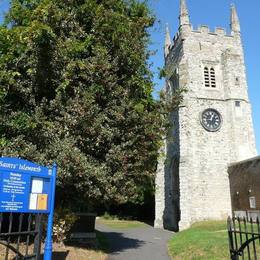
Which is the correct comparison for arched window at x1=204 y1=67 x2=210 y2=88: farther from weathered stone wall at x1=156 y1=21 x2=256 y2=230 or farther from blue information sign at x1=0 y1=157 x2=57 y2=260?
blue information sign at x1=0 y1=157 x2=57 y2=260

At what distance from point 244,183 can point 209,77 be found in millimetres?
10881

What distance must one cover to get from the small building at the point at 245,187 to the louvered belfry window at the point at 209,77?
8.05m

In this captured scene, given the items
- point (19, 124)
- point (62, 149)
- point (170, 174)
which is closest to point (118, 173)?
point (62, 149)

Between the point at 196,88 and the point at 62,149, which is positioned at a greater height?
the point at 196,88

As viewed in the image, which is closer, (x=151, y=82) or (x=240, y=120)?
(x=151, y=82)

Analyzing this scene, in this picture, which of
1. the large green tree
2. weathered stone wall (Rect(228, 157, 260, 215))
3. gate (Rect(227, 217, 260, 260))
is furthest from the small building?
gate (Rect(227, 217, 260, 260))

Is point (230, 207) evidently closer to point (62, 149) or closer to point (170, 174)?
point (170, 174)

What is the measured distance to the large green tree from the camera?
10.4m

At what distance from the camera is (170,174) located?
3183cm

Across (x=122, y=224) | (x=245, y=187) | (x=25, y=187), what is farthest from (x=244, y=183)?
(x=25, y=187)

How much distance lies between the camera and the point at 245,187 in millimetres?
26094

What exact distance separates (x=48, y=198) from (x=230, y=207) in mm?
23975

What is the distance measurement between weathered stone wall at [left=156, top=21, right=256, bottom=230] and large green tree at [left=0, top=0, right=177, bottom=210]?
1573 centimetres

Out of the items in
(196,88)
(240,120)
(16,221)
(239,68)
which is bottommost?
(16,221)
